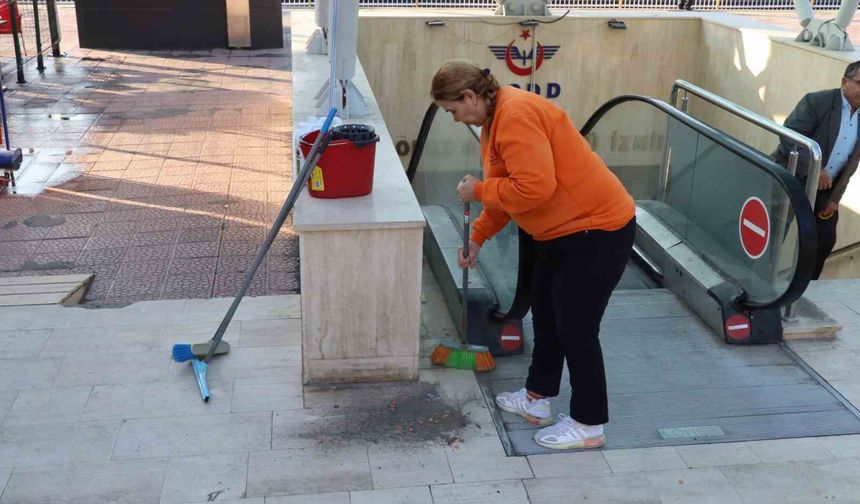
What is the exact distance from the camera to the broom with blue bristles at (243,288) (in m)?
4.12

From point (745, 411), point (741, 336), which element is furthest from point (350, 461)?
point (741, 336)

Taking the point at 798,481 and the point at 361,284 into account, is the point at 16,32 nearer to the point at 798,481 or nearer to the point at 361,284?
the point at 361,284

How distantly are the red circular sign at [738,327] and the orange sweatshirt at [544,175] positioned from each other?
63.5 inches

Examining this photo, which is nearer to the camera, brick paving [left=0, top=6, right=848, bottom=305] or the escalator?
the escalator

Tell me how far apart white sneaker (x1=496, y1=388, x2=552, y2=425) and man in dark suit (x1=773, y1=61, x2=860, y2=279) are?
2.41m

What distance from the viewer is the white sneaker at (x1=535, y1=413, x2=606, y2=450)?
3.90m

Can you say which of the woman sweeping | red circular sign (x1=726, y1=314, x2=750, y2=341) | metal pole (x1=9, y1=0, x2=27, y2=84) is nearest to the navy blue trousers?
the woman sweeping

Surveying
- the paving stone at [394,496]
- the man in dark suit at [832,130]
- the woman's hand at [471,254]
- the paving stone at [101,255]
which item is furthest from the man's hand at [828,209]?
the paving stone at [101,255]

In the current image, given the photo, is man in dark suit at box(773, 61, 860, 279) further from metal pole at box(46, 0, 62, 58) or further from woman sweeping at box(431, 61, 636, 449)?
metal pole at box(46, 0, 62, 58)

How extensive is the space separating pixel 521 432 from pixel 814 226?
5.94ft

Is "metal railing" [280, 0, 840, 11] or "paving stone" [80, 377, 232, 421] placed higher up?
"metal railing" [280, 0, 840, 11]

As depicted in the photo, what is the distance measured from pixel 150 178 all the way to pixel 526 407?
489cm

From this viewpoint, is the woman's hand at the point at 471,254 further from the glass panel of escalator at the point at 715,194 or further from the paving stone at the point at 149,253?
the paving stone at the point at 149,253

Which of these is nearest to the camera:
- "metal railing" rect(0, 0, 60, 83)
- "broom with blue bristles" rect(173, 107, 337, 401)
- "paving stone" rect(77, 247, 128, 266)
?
"broom with blue bristles" rect(173, 107, 337, 401)
